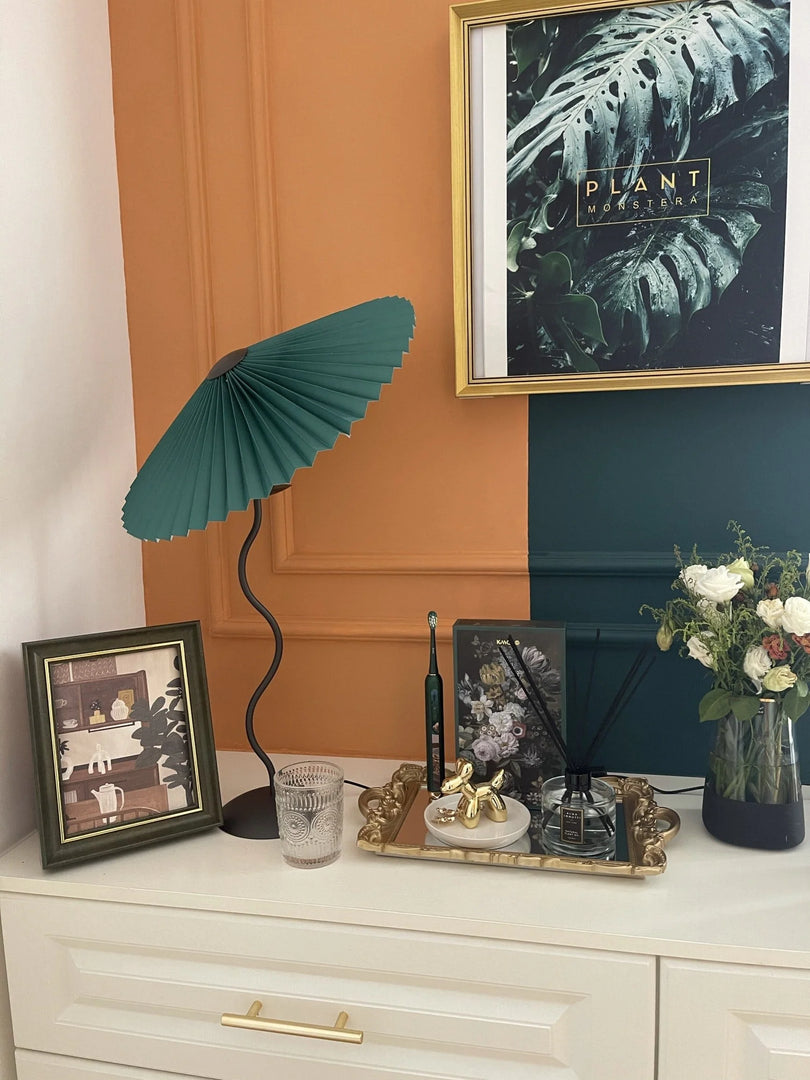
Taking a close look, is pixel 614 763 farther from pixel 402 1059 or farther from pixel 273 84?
pixel 273 84

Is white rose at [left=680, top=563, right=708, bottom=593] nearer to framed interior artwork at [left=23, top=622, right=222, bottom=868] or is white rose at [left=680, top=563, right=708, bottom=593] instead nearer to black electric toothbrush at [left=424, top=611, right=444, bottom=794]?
black electric toothbrush at [left=424, top=611, right=444, bottom=794]

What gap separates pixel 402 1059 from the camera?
3.16 ft

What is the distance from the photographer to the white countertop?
2.90 ft

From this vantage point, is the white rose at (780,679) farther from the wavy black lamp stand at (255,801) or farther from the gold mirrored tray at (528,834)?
the wavy black lamp stand at (255,801)

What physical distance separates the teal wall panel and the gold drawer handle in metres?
0.60

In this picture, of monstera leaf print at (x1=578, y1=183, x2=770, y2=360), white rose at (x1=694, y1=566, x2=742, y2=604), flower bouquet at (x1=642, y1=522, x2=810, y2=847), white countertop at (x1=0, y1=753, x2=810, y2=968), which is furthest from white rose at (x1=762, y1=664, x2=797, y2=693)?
monstera leaf print at (x1=578, y1=183, x2=770, y2=360)

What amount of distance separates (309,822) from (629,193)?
1017mm

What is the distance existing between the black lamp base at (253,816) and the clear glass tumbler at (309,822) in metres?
0.10

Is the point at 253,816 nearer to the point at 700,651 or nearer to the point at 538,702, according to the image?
the point at 538,702

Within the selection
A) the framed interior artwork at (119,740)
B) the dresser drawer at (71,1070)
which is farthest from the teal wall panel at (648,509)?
the dresser drawer at (71,1070)

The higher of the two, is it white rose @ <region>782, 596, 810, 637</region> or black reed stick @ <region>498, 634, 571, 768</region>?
white rose @ <region>782, 596, 810, 637</region>

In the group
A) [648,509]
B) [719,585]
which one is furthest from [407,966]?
[648,509]

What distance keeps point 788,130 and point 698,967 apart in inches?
43.7

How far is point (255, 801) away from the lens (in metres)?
1.24
